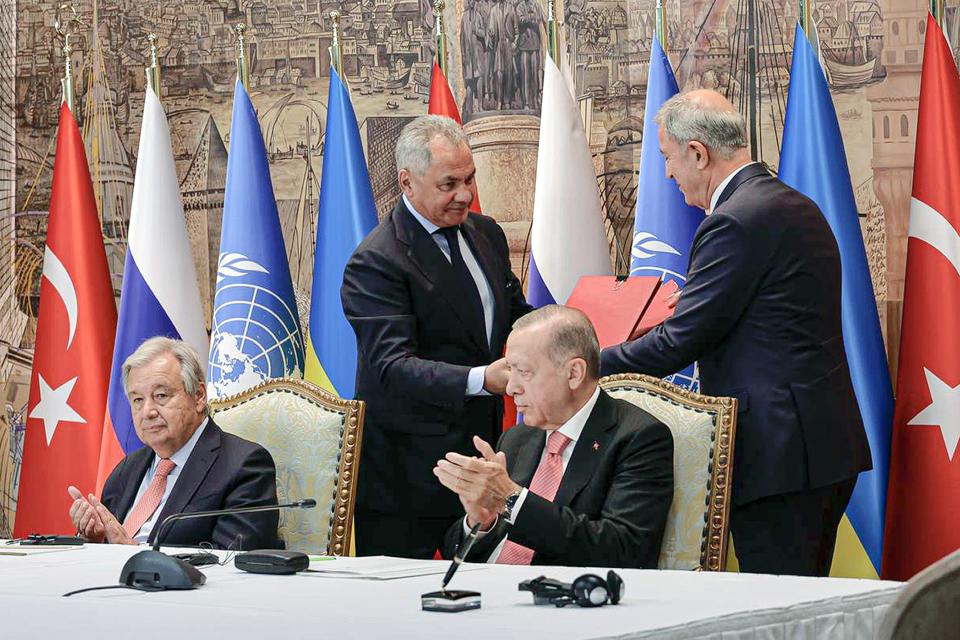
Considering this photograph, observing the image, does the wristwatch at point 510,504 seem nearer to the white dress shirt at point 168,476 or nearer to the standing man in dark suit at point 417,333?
the standing man in dark suit at point 417,333

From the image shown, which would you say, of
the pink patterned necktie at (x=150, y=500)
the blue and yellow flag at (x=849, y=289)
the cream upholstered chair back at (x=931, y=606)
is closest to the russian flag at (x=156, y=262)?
the pink patterned necktie at (x=150, y=500)

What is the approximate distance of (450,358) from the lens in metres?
3.86

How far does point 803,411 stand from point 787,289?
304 millimetres

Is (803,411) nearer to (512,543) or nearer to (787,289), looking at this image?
(787,289)

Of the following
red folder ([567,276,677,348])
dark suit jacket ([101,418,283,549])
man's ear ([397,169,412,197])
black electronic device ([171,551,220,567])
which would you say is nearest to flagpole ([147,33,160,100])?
man's ear ([397,169,412,197])

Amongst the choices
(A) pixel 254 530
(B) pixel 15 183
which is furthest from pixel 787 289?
(B) pixel 15 183

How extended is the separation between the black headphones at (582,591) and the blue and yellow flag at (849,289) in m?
2.60

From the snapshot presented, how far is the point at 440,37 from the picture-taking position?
17.2 ft

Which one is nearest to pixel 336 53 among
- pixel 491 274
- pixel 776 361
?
pixel 491 274

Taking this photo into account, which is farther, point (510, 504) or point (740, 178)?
point (740, 178)

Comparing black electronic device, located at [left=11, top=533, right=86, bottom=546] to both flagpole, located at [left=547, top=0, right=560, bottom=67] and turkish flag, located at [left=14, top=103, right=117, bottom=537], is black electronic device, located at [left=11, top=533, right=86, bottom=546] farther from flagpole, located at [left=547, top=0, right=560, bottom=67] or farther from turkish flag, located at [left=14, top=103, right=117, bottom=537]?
flagpole, located at [left=547, top=0, right=560, bottom=67]

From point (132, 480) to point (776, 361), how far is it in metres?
1.73

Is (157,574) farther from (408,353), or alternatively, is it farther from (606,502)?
(408,353)

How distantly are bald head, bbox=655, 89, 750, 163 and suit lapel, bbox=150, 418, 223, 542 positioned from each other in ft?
4.74
